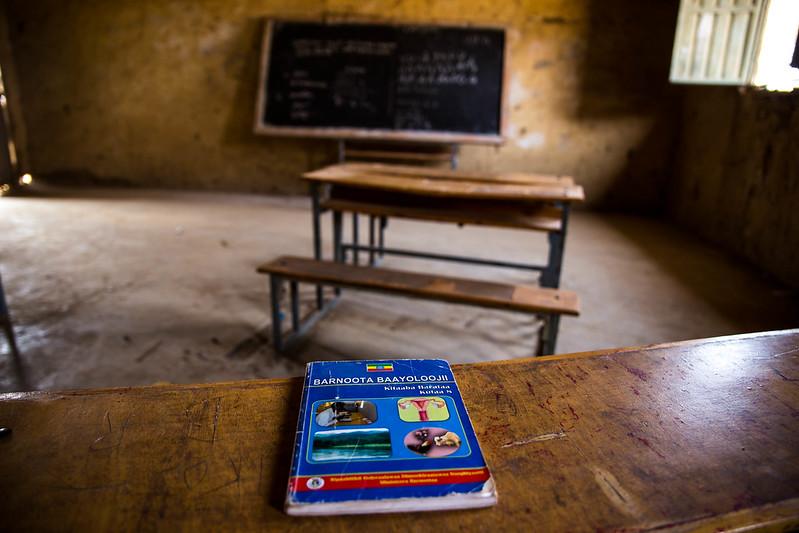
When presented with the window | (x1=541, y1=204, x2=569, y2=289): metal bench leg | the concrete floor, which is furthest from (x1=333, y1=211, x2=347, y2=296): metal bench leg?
the window

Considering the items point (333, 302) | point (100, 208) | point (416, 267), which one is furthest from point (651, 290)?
point (100, 208)

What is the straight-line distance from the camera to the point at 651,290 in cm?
317

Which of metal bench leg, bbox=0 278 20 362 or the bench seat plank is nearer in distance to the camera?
the bench seat plank

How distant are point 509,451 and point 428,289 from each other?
1.50m

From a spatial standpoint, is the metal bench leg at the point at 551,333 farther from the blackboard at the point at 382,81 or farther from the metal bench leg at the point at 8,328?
the blackboard at the point at 382,81

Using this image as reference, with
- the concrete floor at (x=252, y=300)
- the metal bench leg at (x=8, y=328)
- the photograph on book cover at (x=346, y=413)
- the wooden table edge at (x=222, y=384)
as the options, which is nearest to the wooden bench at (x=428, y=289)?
the concrete floor at (x=252, y=300)

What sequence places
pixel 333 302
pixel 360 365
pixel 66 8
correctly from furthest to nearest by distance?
pixel 66 8 < pixel 333 302 < pixel 360 365

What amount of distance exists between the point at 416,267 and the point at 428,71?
250 centimetres

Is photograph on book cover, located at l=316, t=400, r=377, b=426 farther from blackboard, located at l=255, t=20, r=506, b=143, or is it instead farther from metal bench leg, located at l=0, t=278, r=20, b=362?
blackboard, located at l=255, t=20, r=506, b=143

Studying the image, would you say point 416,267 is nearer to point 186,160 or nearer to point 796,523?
point 796,523

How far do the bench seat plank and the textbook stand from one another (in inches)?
50.4

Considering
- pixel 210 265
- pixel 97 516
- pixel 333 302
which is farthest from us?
pixel 210 265

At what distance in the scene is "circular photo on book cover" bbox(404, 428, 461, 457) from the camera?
1.92 ft

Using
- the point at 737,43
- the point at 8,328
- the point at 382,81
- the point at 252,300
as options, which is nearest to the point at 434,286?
the point at 252,300
